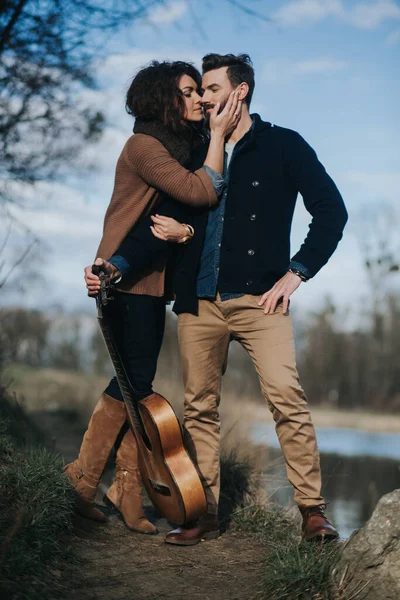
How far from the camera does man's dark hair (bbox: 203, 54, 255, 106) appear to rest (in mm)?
4223

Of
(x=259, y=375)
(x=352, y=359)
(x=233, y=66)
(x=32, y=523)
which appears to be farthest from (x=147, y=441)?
(x=352, y=359)

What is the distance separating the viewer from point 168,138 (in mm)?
4145

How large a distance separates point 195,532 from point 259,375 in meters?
0.87

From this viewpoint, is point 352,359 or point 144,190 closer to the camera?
point 144,190

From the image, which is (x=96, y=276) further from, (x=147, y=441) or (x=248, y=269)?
(x=147, y=441)

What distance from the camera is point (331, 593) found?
3.28 metres

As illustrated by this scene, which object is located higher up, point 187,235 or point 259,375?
point 187,235

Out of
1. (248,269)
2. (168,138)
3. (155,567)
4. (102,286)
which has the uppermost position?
(168,138)

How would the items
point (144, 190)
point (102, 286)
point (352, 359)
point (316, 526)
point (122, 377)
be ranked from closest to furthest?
point (316, 526)
point (102, 286)
point (122, 377)
point (144, 190)
point (352, 359)

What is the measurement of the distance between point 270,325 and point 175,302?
56 cm

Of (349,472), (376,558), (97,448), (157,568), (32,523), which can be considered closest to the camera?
(376,558)

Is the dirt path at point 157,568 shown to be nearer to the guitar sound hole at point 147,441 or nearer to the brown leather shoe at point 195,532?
the brown leather shoe at point 195,532

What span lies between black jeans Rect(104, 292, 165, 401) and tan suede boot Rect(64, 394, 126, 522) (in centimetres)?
20

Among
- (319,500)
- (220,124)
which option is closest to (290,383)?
(319,500)
